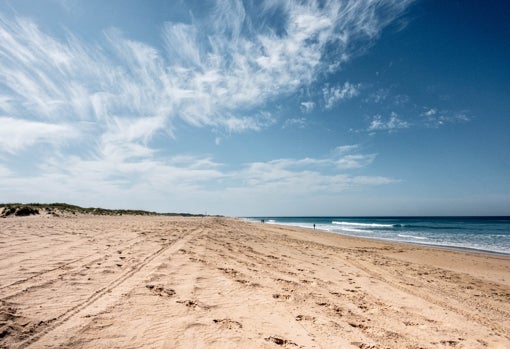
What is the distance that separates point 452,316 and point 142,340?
597 centimetres

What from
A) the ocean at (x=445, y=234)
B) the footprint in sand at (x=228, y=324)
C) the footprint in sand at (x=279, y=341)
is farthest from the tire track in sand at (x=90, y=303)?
the ocean at (x=445, y=234)

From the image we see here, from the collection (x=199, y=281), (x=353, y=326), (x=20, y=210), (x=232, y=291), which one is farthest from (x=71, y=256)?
(x=20, y=210)

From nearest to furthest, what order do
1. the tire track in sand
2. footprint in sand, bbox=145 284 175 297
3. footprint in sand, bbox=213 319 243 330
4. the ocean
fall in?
the tire track in sand, footprint in sand, bbox=213 319 243 330, footprint in sand, bbox=145 284 175 297, the ocean

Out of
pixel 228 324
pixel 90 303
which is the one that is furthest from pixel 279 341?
pixel 90 303

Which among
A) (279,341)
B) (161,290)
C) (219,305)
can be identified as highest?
(161,290)

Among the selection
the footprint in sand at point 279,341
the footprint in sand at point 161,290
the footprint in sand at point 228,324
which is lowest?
the footprint in sand at point 279,341

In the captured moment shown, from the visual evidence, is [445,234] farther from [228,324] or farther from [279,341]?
[228,324]

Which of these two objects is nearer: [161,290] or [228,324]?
[228,324]

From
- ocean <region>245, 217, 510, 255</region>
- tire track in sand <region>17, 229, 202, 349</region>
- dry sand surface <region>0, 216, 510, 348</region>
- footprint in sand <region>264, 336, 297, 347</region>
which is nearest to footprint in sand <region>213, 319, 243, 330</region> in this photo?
dry sand surface <region>0, 216, 510, 348</region>

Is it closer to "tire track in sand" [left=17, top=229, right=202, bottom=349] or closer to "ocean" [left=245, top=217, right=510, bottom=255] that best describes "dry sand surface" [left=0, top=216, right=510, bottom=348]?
"tire track in sand" [left=17, top=229, right=202, bottom=349]

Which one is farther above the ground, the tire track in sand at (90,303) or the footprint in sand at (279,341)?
the tire track in sand at (90,303)

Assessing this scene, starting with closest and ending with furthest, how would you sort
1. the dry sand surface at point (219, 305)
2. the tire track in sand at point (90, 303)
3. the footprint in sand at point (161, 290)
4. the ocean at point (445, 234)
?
1. the tire track in sand at point (90, 303)
2. the dry sand surface at point (219, 305)
3. the footprint in sand at point (161, 290)
4. the ocean at point (445, 234)

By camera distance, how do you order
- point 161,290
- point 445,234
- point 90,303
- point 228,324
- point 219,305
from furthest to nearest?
1. point 445,234
2. point 161,290
3. point 219,305
4. point 90,303
5. point 228,324

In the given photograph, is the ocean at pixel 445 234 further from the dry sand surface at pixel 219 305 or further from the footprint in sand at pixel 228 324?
the footprint in sand at pixel 228 324
